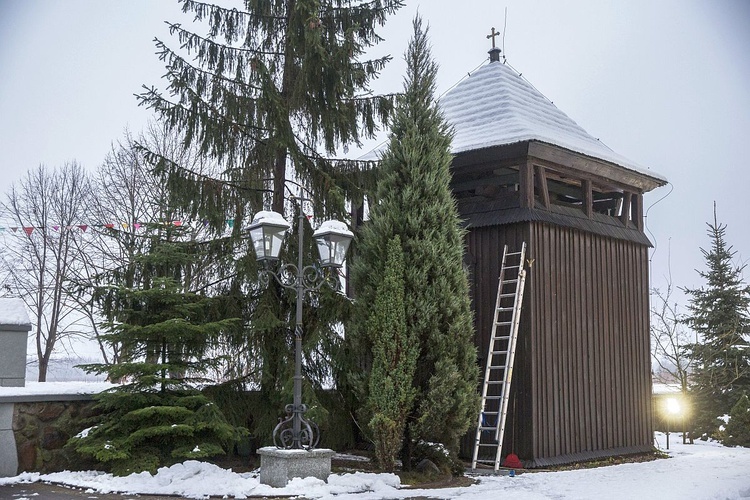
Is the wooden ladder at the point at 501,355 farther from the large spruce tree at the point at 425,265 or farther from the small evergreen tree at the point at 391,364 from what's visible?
the small evergreen tree at the point at 391,364

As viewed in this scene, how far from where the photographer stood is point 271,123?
1105 cm

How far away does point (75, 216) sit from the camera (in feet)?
69.8

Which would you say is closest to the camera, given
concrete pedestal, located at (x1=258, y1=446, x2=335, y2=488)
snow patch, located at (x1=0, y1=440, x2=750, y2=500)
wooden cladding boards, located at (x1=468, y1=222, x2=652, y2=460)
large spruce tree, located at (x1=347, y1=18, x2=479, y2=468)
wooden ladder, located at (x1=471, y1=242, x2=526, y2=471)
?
snow patch, located at (x1=0, y1=440, x2=750, y2=500)

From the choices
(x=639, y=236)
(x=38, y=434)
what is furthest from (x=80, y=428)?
(x=639, y=236)

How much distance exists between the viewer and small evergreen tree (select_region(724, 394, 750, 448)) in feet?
52.5

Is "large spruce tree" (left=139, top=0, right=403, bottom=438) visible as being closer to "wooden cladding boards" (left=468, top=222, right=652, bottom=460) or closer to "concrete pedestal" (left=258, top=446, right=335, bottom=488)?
"concrete pedestal" (left=258, top=446, right=335, bottom=488)

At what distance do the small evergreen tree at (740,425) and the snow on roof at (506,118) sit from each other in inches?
216

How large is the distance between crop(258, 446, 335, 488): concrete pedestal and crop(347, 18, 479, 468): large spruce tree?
4.71 feet

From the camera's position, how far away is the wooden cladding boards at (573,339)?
11.4m

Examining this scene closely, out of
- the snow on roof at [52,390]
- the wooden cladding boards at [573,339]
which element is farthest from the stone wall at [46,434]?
the wooden cladding boards at [573,339]

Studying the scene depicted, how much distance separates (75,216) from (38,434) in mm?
12581

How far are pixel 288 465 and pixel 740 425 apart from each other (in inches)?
441

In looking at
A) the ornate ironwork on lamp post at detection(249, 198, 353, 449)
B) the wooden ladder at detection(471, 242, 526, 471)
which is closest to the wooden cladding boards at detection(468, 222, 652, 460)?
the wooden ladder at detection(471, 242, 526, 471)

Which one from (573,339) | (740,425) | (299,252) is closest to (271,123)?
(299,252)
